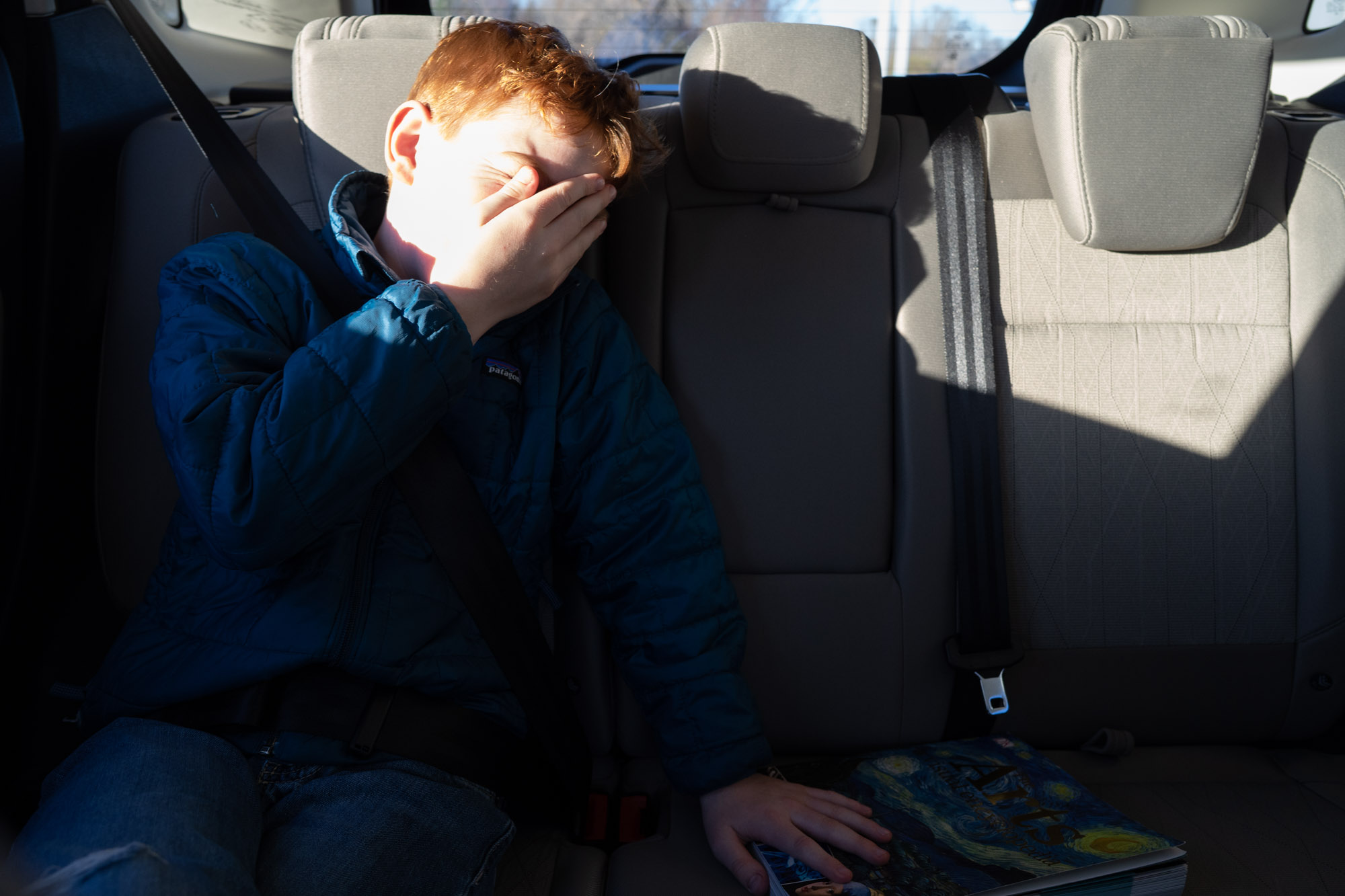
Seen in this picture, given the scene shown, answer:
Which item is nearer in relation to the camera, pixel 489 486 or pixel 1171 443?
pixel 489 486

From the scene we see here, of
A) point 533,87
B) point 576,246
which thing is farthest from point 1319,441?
point 533,87

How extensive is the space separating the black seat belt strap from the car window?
0.64 meters

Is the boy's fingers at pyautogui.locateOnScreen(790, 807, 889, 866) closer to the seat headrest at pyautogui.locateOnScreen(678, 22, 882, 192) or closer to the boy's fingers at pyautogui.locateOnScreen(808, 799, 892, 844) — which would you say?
the boy's fingers at pyautogui.locateOnScreen(808, 799, 892, 844)

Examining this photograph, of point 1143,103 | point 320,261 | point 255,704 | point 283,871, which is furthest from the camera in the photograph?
point 1143,103

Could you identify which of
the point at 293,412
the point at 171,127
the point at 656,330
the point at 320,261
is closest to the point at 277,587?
the point at 293,412

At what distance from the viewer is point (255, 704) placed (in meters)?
0.97

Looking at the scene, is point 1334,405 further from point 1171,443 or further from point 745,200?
point 745,200

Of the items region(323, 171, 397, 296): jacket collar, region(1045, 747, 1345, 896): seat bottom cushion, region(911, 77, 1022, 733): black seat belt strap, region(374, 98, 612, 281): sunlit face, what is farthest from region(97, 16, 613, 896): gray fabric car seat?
region(1045, 747, 1345, 896): seat bottom cushion

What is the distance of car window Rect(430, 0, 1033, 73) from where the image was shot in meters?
1.91

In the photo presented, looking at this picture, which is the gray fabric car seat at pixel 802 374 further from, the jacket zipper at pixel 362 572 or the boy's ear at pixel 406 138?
the jacket zipper at pixel 362 572

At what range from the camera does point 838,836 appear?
1.05m

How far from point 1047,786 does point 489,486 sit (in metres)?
0.81

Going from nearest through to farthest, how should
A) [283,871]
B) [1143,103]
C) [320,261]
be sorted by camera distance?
[283,871] < [320,261] < [1143,103]

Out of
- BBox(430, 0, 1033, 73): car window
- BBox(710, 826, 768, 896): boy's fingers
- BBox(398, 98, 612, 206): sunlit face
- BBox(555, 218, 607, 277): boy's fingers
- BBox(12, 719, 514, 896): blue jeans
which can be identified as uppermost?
BBox(430, 0, 1033, 73): car window
